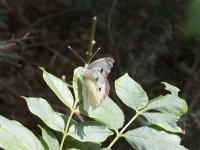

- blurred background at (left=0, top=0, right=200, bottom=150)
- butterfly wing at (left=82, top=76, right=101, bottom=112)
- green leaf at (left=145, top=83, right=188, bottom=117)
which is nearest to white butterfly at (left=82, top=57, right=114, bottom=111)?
butterfly wing at (left=82, top=76, right=101, bottom=112)

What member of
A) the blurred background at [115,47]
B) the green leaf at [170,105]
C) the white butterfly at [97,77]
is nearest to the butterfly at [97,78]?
the white butterfly at [97,77]

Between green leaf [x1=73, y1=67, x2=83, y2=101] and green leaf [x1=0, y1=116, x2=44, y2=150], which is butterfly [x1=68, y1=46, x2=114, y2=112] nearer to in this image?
green leaf [x1=73, y1=67, x2=83, y2=101]

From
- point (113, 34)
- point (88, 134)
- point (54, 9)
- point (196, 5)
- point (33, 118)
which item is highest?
point (196, 5)

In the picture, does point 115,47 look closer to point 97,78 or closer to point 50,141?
point 97,78

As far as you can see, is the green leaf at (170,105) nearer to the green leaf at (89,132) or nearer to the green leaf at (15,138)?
the green leaf at (89,132)

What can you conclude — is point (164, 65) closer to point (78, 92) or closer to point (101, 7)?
point (101, 7)

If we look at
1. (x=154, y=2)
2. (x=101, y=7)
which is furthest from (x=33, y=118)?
(x=154, y=2)

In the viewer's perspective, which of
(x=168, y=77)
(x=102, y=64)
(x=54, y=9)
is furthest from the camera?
(x=54, y=9)
